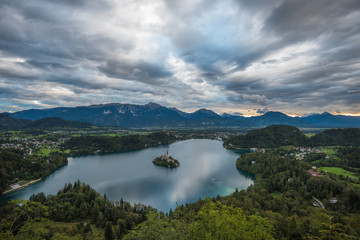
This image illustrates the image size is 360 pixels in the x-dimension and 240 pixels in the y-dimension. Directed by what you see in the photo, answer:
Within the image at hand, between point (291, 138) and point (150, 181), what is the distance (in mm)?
121157

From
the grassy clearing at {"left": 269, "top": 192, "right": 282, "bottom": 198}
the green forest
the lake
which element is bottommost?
the lake

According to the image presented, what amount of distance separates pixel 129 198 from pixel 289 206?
35.4m

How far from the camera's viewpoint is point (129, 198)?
4250 centimetres

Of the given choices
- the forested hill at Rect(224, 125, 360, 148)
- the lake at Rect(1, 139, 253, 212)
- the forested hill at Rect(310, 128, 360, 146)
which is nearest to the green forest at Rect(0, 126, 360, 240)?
the lake at Rect(1, 139, 253, 212)

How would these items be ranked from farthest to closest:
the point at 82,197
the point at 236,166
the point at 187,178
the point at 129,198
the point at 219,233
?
1. the point at 236,166
2. the point at 187,178
3. the point at 129,198
4. the point at 82,197
5. the point at 219,233

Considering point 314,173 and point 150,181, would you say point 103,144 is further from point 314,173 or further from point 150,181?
point 314,173

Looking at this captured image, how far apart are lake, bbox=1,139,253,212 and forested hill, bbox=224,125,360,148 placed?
193 feet

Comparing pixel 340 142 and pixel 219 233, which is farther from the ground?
pixel 219 233

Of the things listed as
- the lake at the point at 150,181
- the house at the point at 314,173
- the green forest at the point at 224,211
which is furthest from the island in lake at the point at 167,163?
the house at the point at 314,173

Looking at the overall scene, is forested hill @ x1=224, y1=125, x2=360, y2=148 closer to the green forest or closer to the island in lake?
the green forest

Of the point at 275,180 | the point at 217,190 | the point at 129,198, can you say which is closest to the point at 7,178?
the point at 129,198

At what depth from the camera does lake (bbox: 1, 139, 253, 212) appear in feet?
145

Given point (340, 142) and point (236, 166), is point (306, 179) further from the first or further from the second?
point (340, 142)

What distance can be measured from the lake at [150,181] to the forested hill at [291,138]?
193ft
